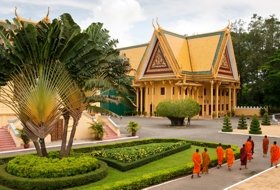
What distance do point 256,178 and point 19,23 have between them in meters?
10.9

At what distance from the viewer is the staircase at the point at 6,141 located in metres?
18.7

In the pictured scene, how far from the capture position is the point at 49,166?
37.3ft

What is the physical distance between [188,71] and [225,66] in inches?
231

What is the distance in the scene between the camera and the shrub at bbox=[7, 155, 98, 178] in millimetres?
11102

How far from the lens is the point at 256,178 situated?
12.2m

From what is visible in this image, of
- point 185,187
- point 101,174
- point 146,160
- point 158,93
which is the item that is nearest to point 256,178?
point 185,187

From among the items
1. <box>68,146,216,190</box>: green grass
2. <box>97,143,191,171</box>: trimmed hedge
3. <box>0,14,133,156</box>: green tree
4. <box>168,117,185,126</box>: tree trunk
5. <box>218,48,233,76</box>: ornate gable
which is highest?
<box>218,48,233,76</box>: ornate gable

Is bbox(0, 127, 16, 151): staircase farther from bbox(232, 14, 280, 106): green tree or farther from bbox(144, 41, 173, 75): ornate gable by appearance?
bbox(232, 14, 280, 106): green tree

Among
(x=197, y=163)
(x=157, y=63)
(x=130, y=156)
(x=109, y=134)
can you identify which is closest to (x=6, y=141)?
(x=109, y=134)

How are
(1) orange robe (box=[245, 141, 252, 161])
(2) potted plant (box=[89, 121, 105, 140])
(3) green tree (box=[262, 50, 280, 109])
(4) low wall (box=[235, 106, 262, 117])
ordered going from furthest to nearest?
1. (4) low wall (box=[235, 106, 262, 117])
2. (3) green tree (box=[262, 50, 280, 109])
3. (2) potted plant (box=[89, 121, 105, 140])
4. (1) orange robe (box=[245, 141, 252, 161])

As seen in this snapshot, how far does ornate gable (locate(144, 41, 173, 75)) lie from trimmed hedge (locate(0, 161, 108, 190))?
30973mm

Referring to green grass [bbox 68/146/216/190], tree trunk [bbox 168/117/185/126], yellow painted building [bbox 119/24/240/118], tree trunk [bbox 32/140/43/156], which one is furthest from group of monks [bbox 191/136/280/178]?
yellow painted building [bbox 119/24/240/118]

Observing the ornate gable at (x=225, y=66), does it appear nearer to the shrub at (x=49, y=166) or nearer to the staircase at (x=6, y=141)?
the staircase at (x=6, y=141)

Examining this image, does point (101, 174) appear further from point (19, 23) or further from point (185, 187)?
point (19, 23)
